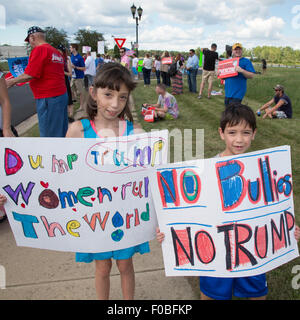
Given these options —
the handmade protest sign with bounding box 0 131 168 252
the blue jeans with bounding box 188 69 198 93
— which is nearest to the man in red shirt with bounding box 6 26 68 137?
the handmade protest sign with bounding box 0 131 168 252

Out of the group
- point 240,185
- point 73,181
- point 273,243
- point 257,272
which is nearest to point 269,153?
point 240,185

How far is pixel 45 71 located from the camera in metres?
3.52

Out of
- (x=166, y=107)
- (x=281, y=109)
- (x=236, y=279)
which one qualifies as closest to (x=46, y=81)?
(x=236, y=279)

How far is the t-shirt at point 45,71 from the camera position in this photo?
3365 millimetres

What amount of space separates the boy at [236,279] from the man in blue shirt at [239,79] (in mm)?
3467

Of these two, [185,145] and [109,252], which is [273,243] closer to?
[109,252]

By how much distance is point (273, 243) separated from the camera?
4.74 ft

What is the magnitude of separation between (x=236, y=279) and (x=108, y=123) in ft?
3.93

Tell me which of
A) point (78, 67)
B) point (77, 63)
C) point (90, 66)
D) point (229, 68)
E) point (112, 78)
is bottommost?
point (112, 78)

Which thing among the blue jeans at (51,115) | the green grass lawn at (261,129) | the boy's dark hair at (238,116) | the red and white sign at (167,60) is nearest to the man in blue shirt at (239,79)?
the green grass lawn at (261,129)

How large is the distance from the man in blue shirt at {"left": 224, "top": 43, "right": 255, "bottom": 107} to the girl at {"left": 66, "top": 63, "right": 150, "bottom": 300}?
147 inches

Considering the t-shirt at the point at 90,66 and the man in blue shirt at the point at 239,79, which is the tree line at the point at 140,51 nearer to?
the t-shirt at the point at 90,66

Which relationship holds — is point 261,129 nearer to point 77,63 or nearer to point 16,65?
point 16,65

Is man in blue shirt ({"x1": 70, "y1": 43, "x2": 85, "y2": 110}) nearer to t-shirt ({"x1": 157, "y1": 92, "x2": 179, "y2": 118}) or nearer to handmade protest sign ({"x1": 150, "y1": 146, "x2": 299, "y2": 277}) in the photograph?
t-shirt ({"x1": 157, "y1": 92, "x2": 179, "y2": 118})
